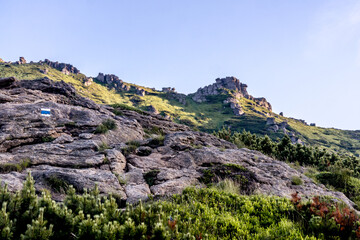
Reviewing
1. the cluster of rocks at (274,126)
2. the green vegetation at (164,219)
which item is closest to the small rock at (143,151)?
the green vegetation at (164,219)

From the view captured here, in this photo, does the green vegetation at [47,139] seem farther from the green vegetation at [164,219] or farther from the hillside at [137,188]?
the green vegetation at [164,219]

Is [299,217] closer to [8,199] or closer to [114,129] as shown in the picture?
[8,199]

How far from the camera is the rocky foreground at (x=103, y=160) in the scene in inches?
286

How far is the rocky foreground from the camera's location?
7270 millimetres

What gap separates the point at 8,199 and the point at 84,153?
21.9 feet

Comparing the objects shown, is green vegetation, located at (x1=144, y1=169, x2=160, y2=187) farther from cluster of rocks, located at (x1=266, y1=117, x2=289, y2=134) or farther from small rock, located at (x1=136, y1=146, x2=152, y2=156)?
cluster of rocks, located at (x1=266, y1=117, x2=289, y2=134)

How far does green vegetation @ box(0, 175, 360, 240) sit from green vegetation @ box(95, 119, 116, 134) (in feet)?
31.3

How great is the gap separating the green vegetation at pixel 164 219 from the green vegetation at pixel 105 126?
9546 mm

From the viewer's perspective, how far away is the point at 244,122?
161m

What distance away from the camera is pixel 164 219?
3.64 m

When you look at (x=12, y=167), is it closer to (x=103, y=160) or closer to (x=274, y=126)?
(x=103, y=160)

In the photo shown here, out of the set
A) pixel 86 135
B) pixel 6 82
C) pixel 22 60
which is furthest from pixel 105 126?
pixel 22 60

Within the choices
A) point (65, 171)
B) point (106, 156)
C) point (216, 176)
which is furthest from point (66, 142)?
point (216, 176)

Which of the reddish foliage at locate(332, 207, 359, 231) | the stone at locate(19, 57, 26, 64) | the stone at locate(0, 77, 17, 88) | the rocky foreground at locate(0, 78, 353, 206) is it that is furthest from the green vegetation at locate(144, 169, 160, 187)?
the stone at locate(19, 57, 26, 64)
